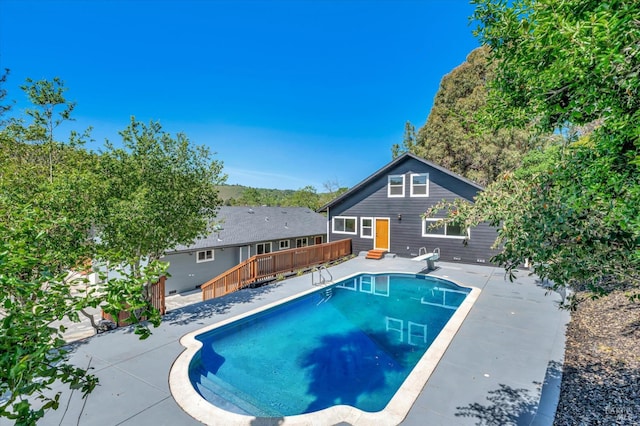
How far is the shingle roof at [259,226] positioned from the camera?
15709 mm

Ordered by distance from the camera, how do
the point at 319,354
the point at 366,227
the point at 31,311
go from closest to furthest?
the point at 31,311 < the point at 319,354 < the point at 366,227

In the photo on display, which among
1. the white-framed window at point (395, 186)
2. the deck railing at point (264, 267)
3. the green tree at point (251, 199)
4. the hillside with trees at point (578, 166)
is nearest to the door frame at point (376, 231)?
the white-framed window at point (395, 186)

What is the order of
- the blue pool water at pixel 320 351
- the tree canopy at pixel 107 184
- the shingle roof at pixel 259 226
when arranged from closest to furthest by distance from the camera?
1. the blue pool water at pixel 320 351
2. the tree canopy at pixel 107 184
3. the shingle roof at pixel 259 226

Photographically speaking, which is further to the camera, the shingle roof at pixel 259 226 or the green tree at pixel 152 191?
the shingle roof at pixel 259 226

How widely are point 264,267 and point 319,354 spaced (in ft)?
19.4

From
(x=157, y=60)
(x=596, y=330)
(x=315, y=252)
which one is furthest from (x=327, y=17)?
A: (x=596, y=330)

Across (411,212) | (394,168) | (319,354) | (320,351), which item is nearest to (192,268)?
(320,351)

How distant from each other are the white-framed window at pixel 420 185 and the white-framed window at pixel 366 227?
3.17 metres

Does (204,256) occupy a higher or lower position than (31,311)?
lower

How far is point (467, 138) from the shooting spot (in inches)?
640

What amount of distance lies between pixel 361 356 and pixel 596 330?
549 cm

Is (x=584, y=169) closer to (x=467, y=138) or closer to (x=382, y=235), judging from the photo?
(x=467, y=138)

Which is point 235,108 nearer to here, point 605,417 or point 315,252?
point 315,252

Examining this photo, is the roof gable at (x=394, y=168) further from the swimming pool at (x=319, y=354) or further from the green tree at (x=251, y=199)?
the green tree at (x=251, y=199)
